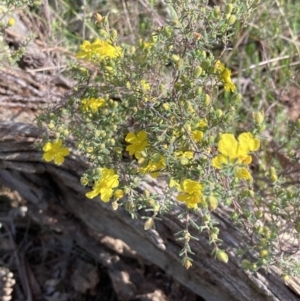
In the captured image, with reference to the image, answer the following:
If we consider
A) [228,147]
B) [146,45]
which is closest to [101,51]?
[146,45]

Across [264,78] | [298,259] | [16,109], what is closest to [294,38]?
[264,78]

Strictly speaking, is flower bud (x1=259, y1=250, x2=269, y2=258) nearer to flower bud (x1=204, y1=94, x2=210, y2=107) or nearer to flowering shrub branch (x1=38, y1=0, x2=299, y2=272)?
flowering shrub branch (x1=38, y1=0, x2=299, y2=272)

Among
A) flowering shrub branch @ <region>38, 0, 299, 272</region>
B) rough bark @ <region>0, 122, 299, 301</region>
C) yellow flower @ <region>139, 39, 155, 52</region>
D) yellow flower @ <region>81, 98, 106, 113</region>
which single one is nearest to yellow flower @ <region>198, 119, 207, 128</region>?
flowering shrub branch @ <region>38, 0, 299, 272</region>

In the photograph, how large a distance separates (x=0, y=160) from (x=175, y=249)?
1071 mm

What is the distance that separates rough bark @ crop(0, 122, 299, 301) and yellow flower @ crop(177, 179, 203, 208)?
2.42ft

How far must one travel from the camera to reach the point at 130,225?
281 cm

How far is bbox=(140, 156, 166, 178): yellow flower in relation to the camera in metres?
2.01

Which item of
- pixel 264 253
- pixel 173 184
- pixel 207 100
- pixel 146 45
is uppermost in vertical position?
pixel 146 45

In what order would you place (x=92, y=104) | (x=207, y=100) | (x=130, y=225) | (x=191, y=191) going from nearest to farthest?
(x=191, y=191), (x=207, y=100), (x=92, y=104), (x=130, y=225)

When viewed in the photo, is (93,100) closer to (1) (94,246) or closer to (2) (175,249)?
(2) (175,249)

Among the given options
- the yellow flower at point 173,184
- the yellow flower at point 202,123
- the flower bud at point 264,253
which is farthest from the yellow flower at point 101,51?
the flower bud at point 264,253

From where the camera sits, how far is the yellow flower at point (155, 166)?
78.9 inches

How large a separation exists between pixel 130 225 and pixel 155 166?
32.2 inches

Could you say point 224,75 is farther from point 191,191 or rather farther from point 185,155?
point 191,191
